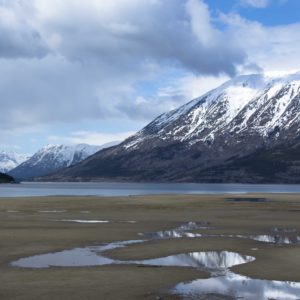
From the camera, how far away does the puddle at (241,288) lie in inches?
945

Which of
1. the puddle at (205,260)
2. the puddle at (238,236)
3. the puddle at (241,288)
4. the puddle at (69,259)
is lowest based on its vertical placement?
the puddle at (241,288)

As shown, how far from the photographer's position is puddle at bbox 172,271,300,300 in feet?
78.8

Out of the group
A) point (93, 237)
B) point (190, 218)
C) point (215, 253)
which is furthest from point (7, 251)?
point (190, 218)

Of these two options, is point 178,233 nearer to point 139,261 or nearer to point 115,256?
point 115,256

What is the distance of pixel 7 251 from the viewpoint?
120 ft

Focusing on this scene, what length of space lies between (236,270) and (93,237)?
18604 mm

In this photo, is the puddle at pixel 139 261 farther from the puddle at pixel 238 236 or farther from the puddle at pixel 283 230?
the puddle at pixel 283 230

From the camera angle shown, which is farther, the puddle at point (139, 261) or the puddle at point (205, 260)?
the puddle at point (205, 260)

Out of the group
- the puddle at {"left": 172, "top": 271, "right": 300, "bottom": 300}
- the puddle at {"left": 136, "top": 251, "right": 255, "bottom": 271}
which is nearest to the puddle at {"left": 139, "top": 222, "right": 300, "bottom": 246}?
the puddle at {"left": 136, "top": 251, "right": 255, "bottom": 271}

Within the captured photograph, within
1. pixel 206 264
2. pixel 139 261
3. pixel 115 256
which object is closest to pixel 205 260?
pixel 206 264

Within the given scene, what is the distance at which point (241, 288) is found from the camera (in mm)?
25609

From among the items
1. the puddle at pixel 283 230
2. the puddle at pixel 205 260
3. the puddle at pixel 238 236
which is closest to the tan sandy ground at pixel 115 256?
the puddle at pixel 205 260

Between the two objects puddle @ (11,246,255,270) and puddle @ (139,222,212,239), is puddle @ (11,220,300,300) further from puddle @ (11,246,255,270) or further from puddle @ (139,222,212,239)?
A: puddle @ (139,222,212,239)

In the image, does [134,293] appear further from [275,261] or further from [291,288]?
[275,261]
